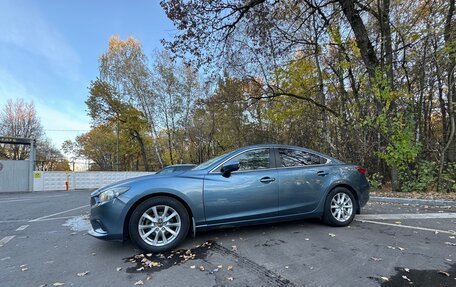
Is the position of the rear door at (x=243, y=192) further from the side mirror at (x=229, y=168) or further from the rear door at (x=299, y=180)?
the rear door at (x=299, y=180)

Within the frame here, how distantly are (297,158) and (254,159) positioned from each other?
0.83 meters

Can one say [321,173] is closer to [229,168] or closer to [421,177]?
[229,168]

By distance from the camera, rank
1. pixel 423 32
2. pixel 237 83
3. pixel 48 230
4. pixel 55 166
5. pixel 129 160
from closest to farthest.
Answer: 1. pixel 48 230
2. pixel 423 32
3. pixel 237 83
4. pixel 55 166
5. pixel 129 160

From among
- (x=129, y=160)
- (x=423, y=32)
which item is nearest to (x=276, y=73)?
(x=423, y=32)

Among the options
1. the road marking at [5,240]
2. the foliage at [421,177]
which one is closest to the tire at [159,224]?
the road marking at [5,240]

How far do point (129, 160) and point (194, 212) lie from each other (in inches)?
1791

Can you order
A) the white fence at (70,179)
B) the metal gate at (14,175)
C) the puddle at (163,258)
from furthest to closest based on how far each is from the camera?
the white fence at (70,179) < the metal gate at (14,175) < the puddle at (163,258)

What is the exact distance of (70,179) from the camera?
69.9ft

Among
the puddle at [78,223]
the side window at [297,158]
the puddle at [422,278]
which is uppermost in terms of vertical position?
the side window at [297,158]

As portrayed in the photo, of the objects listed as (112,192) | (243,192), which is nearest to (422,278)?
(243,192)

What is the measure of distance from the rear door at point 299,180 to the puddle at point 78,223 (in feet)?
12.8

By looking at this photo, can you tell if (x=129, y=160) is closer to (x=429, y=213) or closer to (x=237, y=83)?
(x=237, y=83)

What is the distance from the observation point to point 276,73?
51.2 ft

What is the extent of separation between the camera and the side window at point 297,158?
484 centimetres
